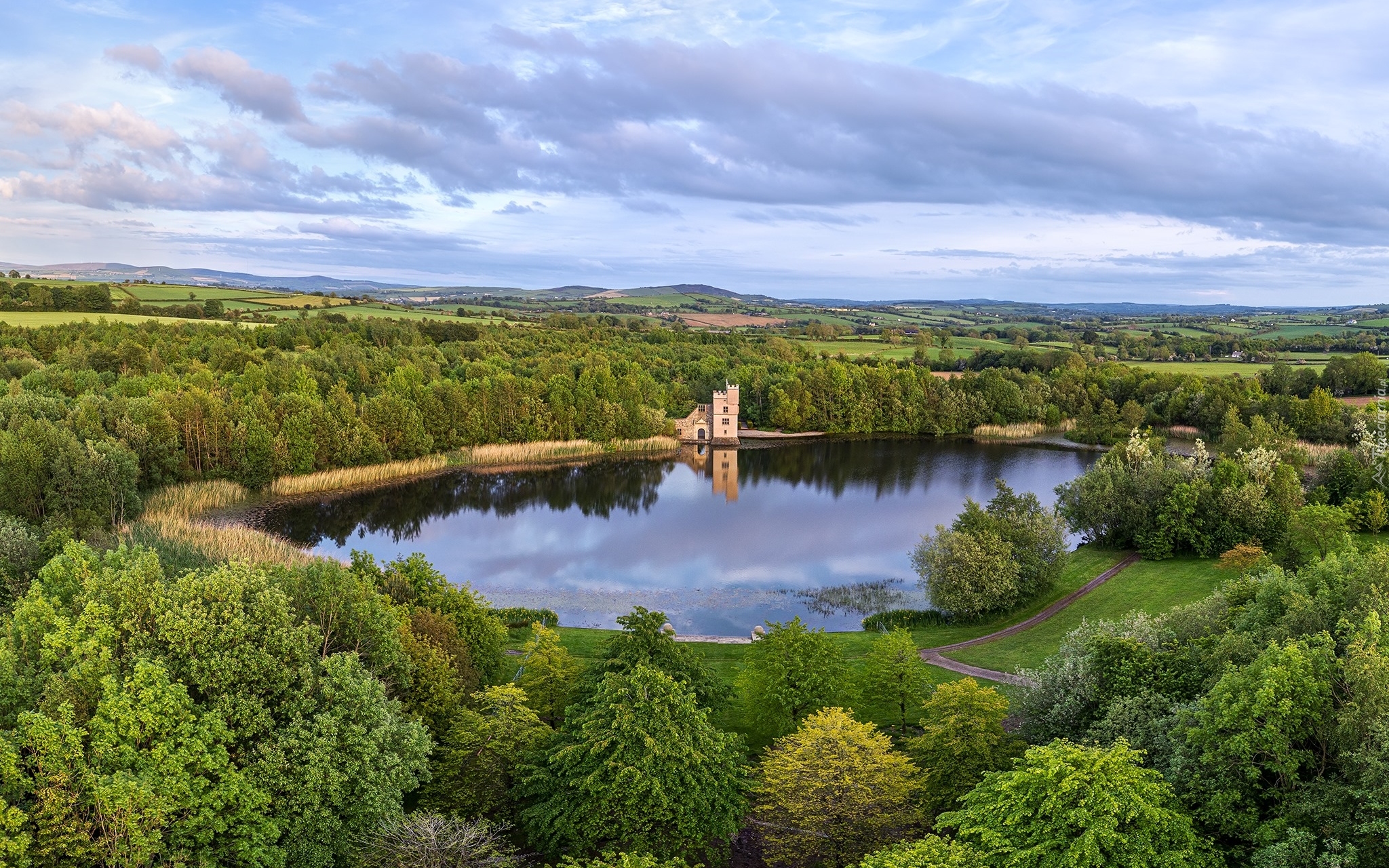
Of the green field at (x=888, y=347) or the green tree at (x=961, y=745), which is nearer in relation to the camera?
the green tree at (x=961, y=745)

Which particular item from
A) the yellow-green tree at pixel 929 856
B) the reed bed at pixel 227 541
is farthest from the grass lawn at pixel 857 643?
the reed bed at pixel 227 541

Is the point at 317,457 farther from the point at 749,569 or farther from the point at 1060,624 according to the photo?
the point at 1060,624

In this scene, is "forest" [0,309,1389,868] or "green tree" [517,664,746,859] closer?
"forest" [0,309,1389,868]

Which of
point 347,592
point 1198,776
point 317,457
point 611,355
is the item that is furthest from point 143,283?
point 1198,776

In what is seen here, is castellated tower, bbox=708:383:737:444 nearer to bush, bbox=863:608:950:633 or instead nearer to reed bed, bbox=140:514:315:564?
reed bed, bbox=140:514:315:564

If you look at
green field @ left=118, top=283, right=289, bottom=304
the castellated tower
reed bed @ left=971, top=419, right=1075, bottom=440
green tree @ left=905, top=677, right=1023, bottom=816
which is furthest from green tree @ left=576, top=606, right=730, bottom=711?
green field @ left=118, top=283, right=289, bottom=304

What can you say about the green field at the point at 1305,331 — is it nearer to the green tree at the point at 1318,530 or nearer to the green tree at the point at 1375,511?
the green tree at the point at 1375,511
